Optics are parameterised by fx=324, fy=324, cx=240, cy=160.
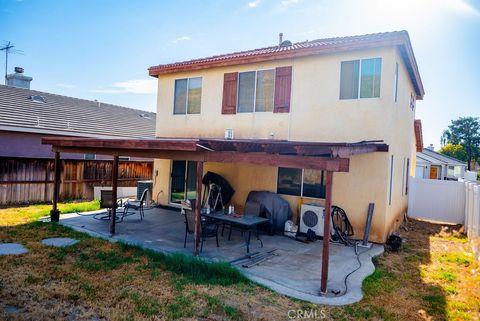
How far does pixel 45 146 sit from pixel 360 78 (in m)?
13.1

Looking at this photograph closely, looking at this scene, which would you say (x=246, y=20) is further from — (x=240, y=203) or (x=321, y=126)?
(x=240, y=203)

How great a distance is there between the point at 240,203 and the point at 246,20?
6856 mm

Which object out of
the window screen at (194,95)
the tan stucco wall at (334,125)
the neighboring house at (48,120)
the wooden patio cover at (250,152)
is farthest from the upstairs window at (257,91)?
the neighboring house at (48,120)

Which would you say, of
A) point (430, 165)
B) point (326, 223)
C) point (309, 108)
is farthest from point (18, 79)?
point (430, 165)

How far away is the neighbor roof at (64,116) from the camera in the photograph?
44.4 feet

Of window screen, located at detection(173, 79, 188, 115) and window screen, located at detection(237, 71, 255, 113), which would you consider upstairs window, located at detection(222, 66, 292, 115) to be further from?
window screen, located at detection(173, 79, 188, 115)

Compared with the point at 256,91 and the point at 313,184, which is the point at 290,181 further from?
the point at 256,91

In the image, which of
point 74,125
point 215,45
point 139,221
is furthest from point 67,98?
point 139,221

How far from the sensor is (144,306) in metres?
4.65

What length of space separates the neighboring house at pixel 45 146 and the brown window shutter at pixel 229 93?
7.47 meters

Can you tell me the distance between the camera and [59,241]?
25.3 ft

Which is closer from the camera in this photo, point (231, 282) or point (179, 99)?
point (231, 282)

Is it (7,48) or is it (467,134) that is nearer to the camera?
(7,48)

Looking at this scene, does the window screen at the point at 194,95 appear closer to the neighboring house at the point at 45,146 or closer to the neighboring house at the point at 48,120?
the neighboring house at the point at 45,146
